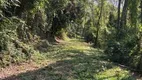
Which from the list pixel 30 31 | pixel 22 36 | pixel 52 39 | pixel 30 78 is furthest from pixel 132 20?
pixel 30 78

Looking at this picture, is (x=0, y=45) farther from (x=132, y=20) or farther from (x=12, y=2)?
(x=132, y=20)

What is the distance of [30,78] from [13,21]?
4465mm

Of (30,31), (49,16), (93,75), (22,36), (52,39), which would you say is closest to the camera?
(93,75)

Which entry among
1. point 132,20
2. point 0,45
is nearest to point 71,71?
point 0,45

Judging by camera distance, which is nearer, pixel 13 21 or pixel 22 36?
pixel 13 21

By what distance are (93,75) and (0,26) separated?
495 centimetres

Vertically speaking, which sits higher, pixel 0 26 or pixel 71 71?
pixel 0 26

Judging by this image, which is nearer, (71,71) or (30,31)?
(71,71)

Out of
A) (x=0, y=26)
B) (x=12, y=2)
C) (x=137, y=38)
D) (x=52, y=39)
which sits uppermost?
(x=12, y=2)

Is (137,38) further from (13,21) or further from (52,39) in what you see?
(52,39)

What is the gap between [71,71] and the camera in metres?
13.8

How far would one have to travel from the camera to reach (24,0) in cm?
1742

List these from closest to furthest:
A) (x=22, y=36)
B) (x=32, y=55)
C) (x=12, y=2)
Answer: (x=12, y=2)
(x=32, y=55)
(x=22, y=36)

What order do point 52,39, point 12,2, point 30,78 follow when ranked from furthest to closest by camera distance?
point 52,39
point 12,2
point 30,78
